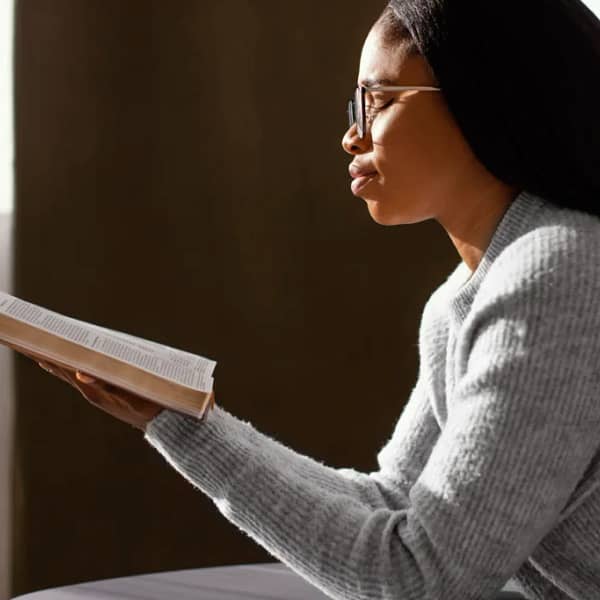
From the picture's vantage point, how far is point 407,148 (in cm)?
123

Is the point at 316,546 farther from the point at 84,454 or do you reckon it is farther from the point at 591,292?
the point at 84,454

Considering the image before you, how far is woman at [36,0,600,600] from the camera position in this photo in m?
1.01

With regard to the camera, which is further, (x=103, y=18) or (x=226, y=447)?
(x=103, y=18)

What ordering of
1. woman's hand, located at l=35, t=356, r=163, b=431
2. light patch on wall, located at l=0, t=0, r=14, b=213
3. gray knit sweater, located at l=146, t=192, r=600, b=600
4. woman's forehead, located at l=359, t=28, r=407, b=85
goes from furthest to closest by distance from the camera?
light patch on wall, located at l=0, t=0, r=14, b=213, woman's forehead, located at l=359, t=28, r=407, b=85, woman's hand, located at l=35, t=356, r=163, b=431, gray knit sweater, located at l=146, t=192, r=600, b=600

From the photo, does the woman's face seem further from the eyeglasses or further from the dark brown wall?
the dark brown wall

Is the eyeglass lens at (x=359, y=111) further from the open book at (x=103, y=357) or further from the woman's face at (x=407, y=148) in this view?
the open book at (x=103, y=357)

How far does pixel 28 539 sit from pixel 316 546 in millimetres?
1523

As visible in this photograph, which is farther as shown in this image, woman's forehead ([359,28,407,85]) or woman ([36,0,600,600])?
woman's forehead ([359,28,407,85])

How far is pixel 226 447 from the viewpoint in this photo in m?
1.12

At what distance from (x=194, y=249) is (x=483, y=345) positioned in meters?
1.50

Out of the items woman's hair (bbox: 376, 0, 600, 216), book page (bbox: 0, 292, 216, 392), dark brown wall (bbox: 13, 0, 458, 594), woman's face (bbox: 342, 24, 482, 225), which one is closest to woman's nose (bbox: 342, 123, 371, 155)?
woman's face (bbox: 342, 24, 482, 225)

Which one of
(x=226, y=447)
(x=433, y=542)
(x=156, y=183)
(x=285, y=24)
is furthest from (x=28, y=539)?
(x=433, y=542)

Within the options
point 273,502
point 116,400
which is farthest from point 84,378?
point 273,502

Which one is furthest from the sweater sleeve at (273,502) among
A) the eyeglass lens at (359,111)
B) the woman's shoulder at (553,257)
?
the eyeglass lens at (359,111)
